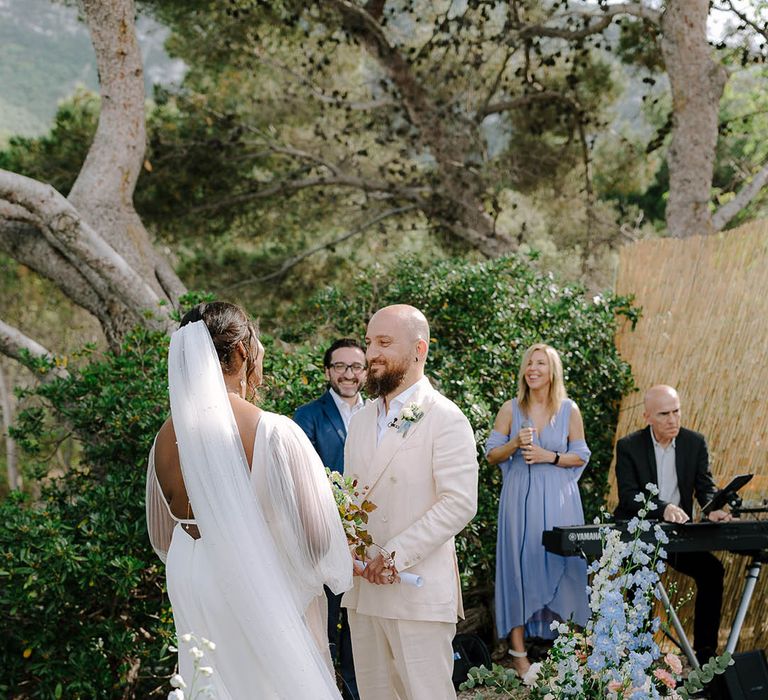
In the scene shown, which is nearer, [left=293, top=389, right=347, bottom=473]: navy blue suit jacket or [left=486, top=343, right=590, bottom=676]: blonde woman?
[left=293, top=389, right=347, bottom=473]: navy blue suit jacket

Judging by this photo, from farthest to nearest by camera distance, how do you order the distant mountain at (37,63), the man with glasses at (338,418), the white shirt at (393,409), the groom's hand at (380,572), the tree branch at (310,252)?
the distant mountain at (37,63)
the tree branch at (310,252)
the man with glasses at (338,418)
the white shirt at (393,409)
the groom's hand at (380,572)

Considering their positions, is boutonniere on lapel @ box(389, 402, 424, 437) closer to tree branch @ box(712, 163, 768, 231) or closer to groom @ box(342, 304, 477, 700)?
groom @ box(342, 304, 477, 700)

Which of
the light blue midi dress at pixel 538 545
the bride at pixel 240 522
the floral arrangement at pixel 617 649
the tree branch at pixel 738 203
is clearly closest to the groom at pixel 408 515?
the floral arrangement at pixel 617 649

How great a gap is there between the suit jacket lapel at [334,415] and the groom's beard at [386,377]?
1264 millimetres

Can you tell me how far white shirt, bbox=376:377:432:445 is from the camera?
3945mm

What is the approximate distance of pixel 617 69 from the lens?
46.8 ft

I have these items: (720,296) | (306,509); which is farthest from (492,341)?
(306,509)

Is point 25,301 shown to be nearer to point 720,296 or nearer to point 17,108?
point 720,296

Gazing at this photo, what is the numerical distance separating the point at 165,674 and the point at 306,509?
2.76 m

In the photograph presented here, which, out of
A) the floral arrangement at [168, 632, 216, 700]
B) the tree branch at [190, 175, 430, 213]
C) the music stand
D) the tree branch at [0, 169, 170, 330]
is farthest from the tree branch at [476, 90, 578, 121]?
the floral arrangement at [168, 632, 216, 700]

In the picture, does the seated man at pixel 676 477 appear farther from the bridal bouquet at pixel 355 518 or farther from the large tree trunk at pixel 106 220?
the large tree trunk at pixel 106 220

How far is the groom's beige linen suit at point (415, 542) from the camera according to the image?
3.75 metres

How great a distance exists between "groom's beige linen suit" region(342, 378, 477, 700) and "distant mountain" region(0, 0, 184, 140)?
35.6m

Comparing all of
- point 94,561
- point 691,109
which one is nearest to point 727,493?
point 94,561
